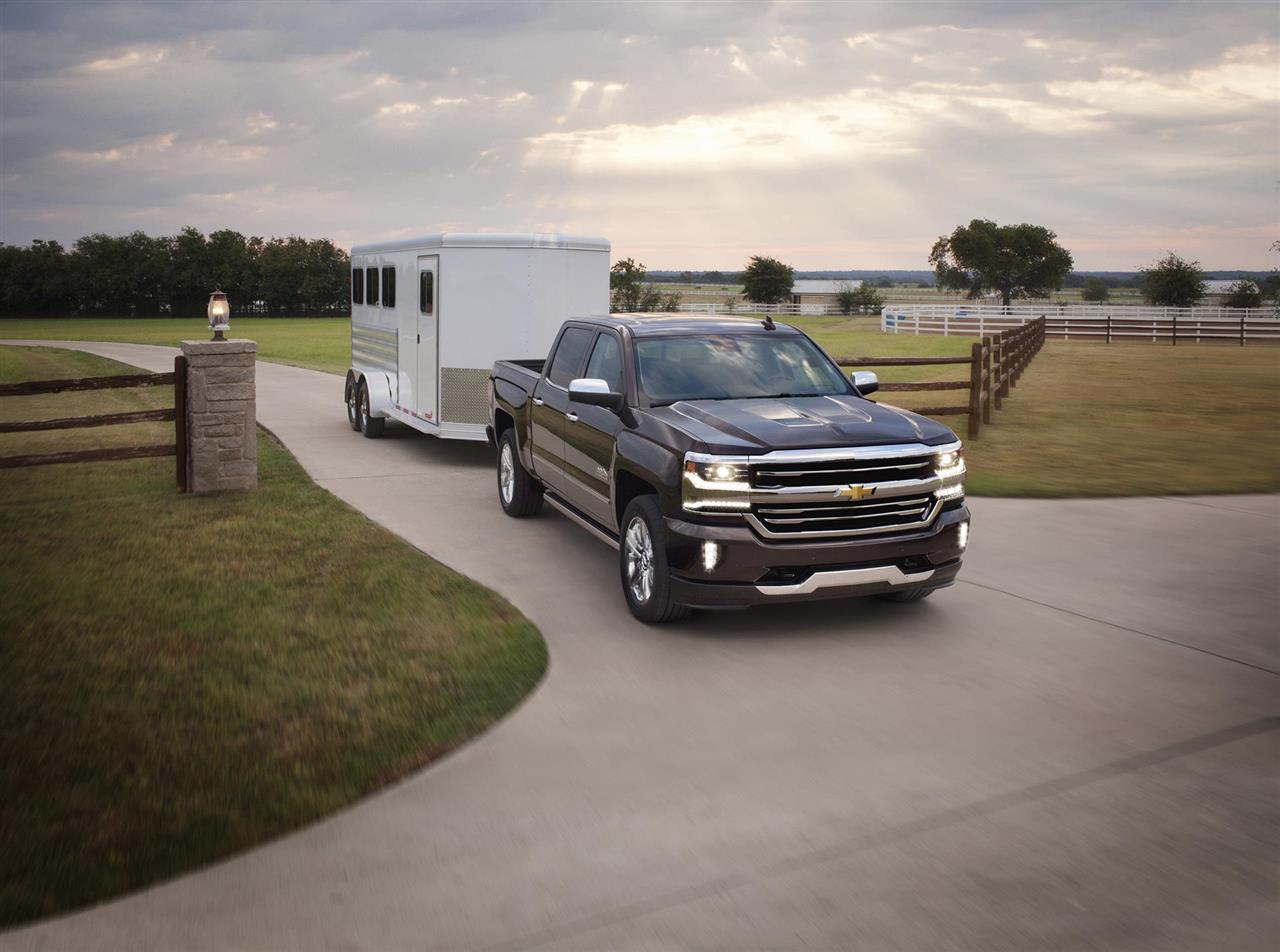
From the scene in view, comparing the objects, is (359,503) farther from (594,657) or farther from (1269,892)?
(1269,892)

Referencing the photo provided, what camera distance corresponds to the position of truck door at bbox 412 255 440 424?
13.5 meters

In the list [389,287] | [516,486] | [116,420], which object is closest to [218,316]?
[116,420]

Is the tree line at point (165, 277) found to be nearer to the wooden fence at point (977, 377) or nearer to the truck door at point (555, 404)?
the wooden fence at point (977, 377)

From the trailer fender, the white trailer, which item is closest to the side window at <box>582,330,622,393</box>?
the white trailer

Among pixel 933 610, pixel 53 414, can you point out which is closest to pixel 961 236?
pixel 53 414

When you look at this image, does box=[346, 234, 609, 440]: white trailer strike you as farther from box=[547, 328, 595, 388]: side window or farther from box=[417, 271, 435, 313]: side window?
box=[547, 328, 595, 388]: side window

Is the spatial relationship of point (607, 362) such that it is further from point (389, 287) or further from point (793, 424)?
point (389, 287)

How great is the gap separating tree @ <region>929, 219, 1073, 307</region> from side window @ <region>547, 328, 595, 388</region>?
5052 inches

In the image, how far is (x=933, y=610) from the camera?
25.6 ft

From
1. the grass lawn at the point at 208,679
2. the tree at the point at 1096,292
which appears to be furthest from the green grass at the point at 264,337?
the tree at the point at 1096,292

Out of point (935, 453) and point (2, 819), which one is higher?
point (935, 453)

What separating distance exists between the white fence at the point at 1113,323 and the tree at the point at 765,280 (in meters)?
40.0

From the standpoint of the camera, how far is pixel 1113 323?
199 feet

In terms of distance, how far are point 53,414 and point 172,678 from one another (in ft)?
50.4
